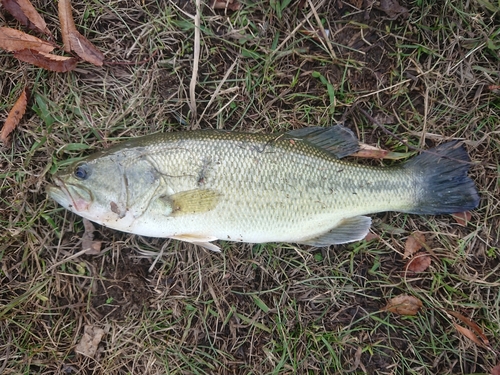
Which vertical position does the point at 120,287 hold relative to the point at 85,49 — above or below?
below

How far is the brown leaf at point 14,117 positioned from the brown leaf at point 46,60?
30 centimetres

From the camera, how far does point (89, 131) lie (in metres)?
3.49

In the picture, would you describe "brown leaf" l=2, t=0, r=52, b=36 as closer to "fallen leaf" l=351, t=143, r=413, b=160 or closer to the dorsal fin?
A: the dorsal fin

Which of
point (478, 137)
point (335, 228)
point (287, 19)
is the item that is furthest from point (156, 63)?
point (478, 137)

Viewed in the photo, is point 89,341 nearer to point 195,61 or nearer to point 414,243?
point 195,61

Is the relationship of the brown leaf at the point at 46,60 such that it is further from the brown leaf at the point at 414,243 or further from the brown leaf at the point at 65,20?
the brown leaf at the point at 414,243

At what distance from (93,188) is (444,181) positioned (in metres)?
2.99

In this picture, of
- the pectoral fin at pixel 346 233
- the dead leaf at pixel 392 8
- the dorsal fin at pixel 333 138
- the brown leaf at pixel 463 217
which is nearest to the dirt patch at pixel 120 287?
the pectoral fin at pixel 346 233

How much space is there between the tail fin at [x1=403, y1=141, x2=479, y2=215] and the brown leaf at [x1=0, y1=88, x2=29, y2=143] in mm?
3470

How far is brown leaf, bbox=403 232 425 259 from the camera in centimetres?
352

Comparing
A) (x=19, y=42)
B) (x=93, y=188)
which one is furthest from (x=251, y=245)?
(x=19, y=42)

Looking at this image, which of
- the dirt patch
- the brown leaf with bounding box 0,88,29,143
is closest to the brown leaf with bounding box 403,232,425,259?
the dirt patch

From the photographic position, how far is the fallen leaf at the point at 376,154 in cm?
355

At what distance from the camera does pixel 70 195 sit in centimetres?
302
